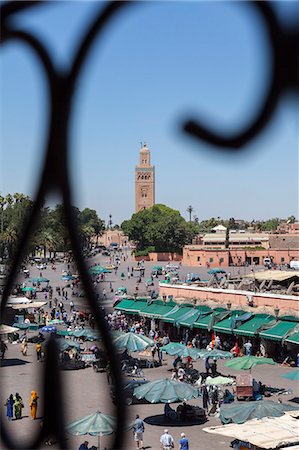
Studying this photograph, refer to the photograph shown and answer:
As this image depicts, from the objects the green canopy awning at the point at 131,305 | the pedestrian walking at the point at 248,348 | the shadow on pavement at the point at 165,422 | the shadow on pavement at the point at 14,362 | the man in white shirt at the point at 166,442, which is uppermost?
the green canopy awning at the point at 131,305

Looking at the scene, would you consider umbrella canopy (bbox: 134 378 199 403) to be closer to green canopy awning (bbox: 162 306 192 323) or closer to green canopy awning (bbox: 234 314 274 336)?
green canopy awning (bbox: 234 314 274 336)

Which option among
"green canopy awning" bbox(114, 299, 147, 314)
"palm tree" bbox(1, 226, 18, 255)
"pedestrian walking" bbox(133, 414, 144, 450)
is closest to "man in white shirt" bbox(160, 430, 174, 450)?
"pedestrian walking" bbox(133, 414, 144, 450)

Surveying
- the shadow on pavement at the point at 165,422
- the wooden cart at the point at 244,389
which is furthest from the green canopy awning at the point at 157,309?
the shadow on pavement at the point at 165,422

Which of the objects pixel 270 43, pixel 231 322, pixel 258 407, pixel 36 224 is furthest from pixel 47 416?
pixel 231 322

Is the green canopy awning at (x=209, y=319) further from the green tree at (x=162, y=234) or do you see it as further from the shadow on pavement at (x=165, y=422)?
the green tree at (x=162, y=234)

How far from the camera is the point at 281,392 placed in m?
14.5

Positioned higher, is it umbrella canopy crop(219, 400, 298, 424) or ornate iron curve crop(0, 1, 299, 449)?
ornate iron curve crop(0, 1, 299, 449)

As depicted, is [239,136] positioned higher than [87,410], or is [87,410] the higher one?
[239,136]

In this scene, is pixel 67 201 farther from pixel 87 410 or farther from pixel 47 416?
pixel 87 410

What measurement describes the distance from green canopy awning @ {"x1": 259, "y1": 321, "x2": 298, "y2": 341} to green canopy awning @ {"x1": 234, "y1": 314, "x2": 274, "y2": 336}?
0.42 meters

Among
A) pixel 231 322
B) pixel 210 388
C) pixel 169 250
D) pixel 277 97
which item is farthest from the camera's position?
pixel 169 250

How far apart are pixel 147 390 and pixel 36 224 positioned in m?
11.2

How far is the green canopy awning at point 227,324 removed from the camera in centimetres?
1925

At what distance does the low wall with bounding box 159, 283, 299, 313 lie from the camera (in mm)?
19125
